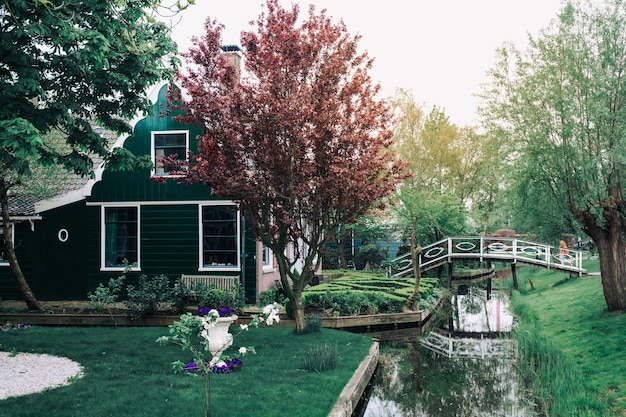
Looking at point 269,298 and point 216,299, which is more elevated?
point 216,299

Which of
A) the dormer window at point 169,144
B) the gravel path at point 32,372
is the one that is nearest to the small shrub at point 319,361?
the gravel path at point 32,372

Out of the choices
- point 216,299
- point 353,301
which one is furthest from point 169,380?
point 353,301

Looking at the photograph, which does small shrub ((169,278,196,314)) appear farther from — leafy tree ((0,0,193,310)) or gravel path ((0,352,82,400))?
gravel path ((0,352,82,400))

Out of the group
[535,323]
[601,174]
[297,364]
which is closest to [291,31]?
[297,364]

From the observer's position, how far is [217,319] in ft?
27.3

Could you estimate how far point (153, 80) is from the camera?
10891 mm

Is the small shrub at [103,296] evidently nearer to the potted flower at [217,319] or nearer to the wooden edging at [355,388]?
the potted flower at [217,319]

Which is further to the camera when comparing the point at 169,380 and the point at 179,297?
the point at 179,297

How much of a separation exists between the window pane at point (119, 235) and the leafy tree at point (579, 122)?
36.5 feet

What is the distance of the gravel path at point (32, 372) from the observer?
26.9ft

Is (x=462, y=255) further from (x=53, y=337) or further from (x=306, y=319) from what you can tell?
(x=53, y=337)

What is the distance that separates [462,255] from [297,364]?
14.6 metres

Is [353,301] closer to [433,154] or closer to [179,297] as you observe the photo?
[179,297]

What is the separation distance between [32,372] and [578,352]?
33.7 feet
